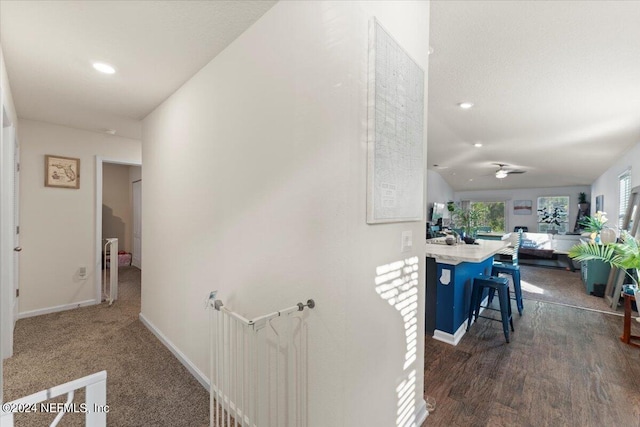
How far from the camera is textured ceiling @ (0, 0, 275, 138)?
167 centimetres

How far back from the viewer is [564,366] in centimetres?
245

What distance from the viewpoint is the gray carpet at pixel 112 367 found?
1.88 meters

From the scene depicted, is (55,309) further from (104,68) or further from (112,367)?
(104,68)

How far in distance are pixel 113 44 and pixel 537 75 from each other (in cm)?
327

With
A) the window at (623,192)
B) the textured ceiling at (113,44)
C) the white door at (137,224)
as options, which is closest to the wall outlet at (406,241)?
the textured ceiling at (113,44)

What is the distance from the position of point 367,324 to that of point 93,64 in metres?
2.78

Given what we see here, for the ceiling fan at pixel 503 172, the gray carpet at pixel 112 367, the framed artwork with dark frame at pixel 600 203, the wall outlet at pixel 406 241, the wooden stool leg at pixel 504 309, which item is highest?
the ceiling fan at pixel 503 172

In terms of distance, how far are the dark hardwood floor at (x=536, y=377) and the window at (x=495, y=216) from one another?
689 cm

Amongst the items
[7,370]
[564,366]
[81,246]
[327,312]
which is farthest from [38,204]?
[564,366]

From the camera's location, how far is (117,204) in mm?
6641

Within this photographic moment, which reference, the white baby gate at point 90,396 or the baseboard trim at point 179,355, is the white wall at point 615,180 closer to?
the baseboard trim at point 179,355

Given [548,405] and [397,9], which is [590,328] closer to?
[548,405]

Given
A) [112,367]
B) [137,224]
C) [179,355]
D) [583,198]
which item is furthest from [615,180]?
[137,224]

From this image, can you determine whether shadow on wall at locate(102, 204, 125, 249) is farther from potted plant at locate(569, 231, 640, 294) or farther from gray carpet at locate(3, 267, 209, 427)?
potted plant at locate(569, 231, 640, 294)
